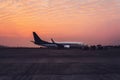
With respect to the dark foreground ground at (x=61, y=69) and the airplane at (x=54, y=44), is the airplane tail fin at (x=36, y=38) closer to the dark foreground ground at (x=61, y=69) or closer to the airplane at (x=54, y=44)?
the airplane at (x=54, y=44)

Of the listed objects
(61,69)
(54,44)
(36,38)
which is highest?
(36,38)

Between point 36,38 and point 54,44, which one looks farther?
point 36,38

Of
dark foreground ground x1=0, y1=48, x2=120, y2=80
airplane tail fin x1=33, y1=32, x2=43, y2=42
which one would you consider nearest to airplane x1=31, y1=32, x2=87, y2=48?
airplane tail fin x1=33, y1=32, x2=43, y2=42

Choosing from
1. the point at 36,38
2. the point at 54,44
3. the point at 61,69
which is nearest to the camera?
the point at 61,69

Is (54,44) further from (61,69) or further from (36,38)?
(61,69)

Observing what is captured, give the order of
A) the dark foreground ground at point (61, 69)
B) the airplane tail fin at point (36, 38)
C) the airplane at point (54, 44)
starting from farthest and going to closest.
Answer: the airplane tail fin at point (36, 38) → the airplane at point (54, 44) → the dark foreground ground at point (61, 69)

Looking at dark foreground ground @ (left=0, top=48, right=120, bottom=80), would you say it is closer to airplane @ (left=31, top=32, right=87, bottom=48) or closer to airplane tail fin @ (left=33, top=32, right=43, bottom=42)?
airplane @ (left=31, top=32, right=87, bottom=48)

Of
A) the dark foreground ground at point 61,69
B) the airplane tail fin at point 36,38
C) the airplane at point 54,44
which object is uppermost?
the airplane tail fin at point 36,38

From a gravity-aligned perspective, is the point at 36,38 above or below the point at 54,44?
above

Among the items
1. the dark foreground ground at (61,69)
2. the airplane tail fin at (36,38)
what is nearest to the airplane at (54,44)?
the airplane tail fin at (36,38)

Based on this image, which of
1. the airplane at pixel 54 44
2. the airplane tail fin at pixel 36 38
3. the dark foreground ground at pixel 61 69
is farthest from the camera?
the airplane tail fin at pixel 36 38

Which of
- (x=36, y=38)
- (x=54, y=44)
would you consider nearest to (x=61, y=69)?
(x=54, y=44)

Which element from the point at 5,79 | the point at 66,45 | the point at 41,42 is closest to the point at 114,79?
the point at 5,79

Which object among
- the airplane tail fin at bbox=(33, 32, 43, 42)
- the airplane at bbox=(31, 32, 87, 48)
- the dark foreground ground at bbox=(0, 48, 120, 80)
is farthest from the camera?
the airplane tail fin at bbox=(33, 32, 43, 42)
